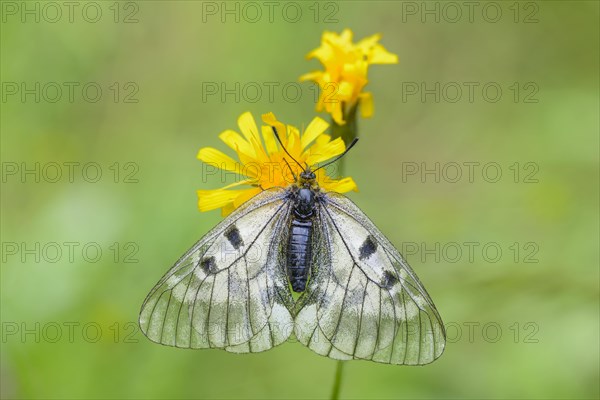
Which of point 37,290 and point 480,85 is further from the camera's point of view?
point 480,85

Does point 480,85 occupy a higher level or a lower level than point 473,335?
higher

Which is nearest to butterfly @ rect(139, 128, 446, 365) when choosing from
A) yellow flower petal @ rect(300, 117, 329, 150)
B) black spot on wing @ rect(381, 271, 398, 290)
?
black spot on wing @ rect(381, 271, 398, 290)

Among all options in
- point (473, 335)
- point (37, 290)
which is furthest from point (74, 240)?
point (473, 335)

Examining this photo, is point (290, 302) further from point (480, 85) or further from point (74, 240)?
point (480, 85)

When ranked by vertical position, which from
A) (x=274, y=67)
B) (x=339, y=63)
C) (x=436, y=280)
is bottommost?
(x=436, y=280)

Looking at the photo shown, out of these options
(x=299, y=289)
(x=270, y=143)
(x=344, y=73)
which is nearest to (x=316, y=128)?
(x=270, y=143)

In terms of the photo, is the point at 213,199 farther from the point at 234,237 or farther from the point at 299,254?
the point at 299,254
